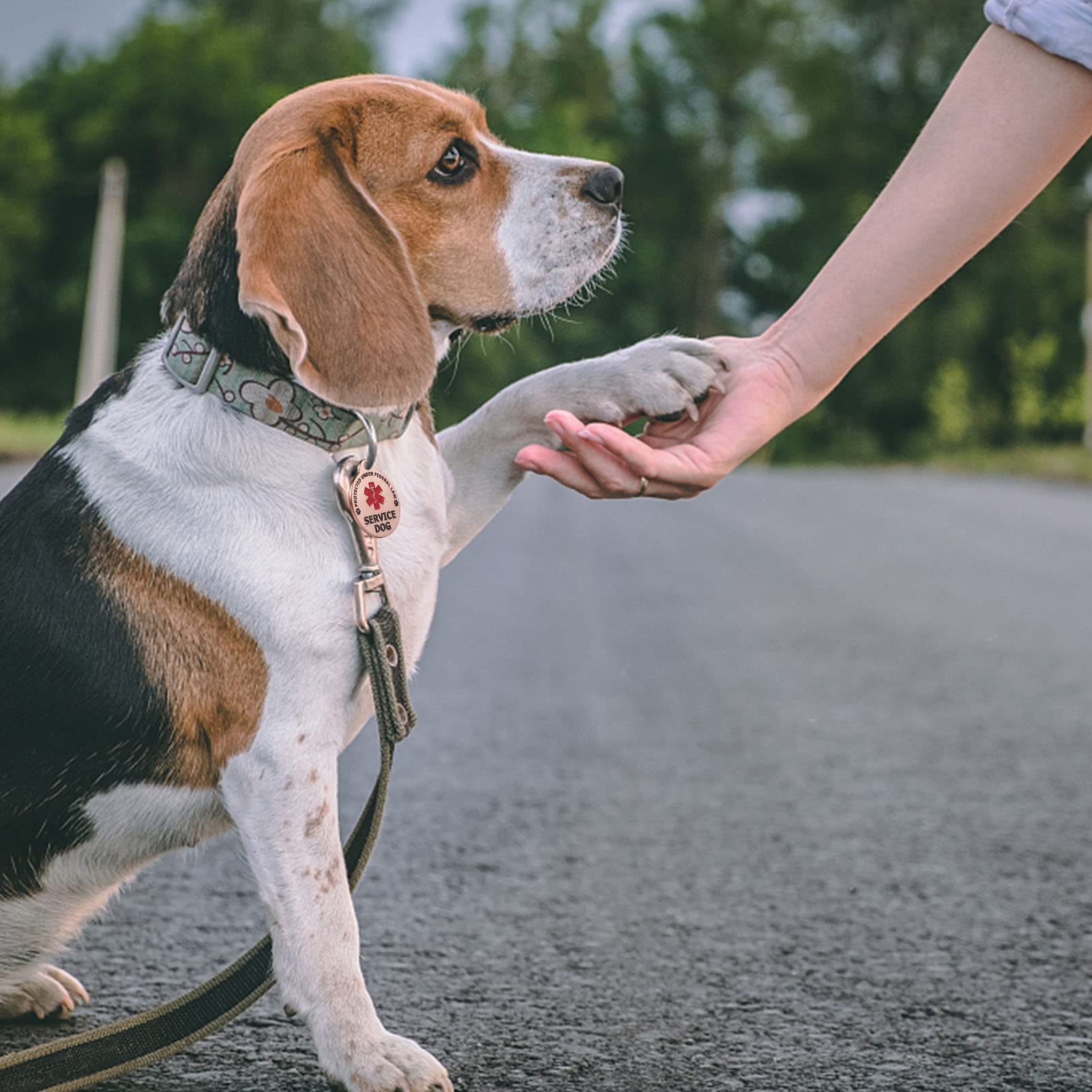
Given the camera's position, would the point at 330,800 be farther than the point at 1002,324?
No

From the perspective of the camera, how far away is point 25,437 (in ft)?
78.9

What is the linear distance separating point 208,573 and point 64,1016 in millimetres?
880

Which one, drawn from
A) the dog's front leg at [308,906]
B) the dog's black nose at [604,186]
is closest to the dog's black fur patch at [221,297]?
the dog's front leg at [308,906]

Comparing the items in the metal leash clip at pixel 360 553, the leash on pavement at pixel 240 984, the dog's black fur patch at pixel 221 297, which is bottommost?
the leash on pavement at pixel 240 984

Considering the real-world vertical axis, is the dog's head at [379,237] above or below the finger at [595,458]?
above

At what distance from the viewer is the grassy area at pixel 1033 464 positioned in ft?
82.9

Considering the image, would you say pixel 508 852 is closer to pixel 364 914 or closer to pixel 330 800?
pixel 364 914

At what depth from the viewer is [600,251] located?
10.3ft

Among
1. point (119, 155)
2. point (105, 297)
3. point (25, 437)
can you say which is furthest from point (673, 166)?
point (25, 437)

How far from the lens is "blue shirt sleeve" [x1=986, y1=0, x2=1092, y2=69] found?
248cm

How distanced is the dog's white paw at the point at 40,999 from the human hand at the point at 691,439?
47.7 inches

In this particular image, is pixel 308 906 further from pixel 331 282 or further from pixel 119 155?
pixel 119 155

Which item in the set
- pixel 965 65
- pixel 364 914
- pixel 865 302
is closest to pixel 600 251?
pixel 865 302

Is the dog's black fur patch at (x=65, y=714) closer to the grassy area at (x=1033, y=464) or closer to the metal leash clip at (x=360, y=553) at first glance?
the metal leash clip at (x=360, y=553)
